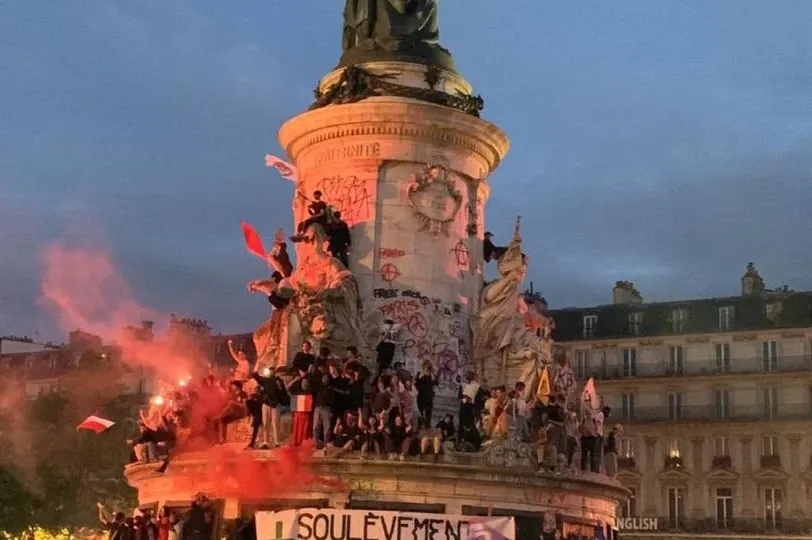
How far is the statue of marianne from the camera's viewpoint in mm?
32625

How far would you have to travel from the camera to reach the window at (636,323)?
69.8m

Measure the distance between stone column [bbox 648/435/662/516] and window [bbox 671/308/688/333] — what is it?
7.07 metres

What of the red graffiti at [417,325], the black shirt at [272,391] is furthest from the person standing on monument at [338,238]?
the black shirt at [272,391]

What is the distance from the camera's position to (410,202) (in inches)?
1218

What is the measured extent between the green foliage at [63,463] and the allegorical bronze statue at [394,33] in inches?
1082

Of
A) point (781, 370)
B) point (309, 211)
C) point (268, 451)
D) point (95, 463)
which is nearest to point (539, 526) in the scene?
point (268, 451)

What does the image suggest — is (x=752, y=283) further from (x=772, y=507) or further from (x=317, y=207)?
(x=317, y=207)

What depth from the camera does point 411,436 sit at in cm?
2573

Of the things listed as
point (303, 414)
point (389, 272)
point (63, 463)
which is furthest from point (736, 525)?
point (303, 414)

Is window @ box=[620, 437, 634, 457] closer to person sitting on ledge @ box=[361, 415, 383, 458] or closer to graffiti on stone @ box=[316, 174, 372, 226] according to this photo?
graffiti on stone @ box=[316, 174, 372, 226]

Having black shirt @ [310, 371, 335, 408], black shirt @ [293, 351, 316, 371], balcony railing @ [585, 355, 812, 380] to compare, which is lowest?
black shirt @ [310, 371, 335, 408]

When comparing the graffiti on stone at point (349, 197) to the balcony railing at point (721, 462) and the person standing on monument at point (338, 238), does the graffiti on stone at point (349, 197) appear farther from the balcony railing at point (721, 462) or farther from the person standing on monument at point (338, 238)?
the balcony railing at point (721, 462)

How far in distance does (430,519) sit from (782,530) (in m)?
41.3

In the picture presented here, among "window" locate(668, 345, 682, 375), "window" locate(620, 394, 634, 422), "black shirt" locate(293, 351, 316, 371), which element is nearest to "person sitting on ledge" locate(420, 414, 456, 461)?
"black shirt" locate(293, 351, 316, 371)
